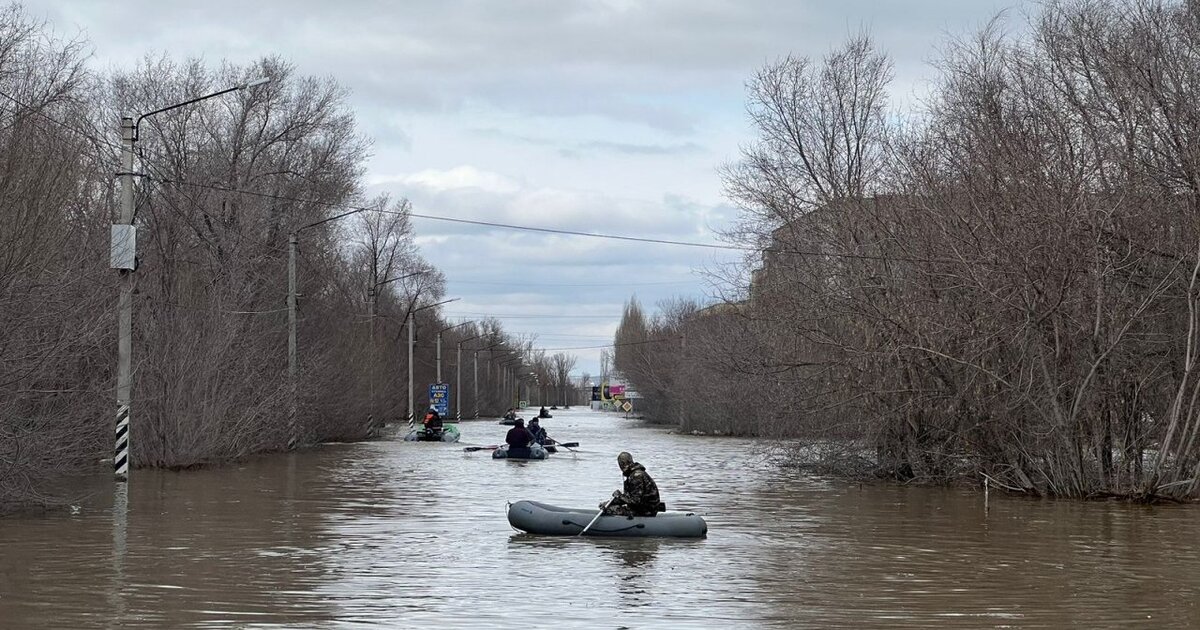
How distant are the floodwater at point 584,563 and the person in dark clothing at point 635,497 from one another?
71 cm

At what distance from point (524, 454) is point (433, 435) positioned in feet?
47.8

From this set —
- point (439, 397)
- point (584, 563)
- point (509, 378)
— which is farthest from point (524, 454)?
point (509, 378)

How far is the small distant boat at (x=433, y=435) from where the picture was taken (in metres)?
56.0

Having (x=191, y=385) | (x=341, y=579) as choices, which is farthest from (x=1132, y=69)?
(x=191, y=385)

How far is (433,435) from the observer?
5597 cm

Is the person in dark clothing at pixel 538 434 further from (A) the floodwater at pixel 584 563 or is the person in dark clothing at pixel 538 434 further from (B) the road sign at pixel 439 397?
(B) the road sign at pixel 439 397

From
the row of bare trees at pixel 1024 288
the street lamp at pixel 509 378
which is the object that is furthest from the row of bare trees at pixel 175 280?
the street lamp at pixel 509 378

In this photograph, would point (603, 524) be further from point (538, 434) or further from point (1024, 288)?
point (538, 434)

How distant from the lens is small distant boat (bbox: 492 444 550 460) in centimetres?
4209

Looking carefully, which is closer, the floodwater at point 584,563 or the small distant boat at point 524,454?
the floodwater at point 584,563

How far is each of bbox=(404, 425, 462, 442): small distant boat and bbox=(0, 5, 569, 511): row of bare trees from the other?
9.32 ft

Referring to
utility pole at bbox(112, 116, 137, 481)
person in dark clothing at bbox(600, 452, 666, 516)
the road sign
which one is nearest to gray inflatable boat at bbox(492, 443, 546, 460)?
utility pole at bbox(112, 116, 137, 481)

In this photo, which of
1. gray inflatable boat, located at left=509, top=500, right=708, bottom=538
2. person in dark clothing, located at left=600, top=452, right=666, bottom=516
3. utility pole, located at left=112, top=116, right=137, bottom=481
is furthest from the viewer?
utility pole, located at left=112, top=116, right=137, bottom=481

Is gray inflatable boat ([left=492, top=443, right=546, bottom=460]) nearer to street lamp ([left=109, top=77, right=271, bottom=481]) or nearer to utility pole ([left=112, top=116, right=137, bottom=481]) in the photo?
street lamp ([left=109, top=77, right=271, bottom=481])
